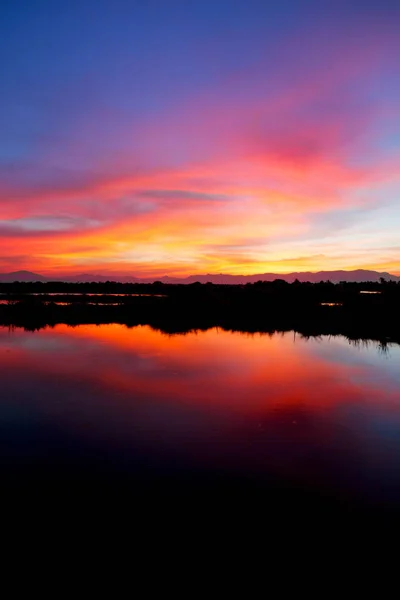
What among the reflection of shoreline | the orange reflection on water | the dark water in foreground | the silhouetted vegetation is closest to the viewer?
the dark water in foreground

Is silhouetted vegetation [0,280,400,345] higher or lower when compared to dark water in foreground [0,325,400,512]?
higher

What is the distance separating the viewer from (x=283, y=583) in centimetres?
541

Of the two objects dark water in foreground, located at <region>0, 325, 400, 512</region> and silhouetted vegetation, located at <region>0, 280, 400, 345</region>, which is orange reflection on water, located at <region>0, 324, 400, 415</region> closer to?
dark water in foreground, located at <region>0, 325, 400, 512</region>

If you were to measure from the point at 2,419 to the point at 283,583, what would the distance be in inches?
345

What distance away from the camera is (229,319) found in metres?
35.5

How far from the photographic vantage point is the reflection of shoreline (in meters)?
28.7

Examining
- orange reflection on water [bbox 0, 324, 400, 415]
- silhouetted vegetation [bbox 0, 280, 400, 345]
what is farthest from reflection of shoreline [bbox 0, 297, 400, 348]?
orange reflection on water [bbox 0, 324, 400, 415]

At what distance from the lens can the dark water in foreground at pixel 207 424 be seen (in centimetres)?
786

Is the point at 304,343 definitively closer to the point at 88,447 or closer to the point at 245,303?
the point at 88,447

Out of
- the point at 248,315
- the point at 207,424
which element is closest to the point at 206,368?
the point at 207,424

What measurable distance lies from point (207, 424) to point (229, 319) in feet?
80.3

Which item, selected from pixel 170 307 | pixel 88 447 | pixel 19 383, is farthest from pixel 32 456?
pixel 170 307

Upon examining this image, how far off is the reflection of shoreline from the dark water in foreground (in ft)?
23.2

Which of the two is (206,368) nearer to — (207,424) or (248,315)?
(207,424)
